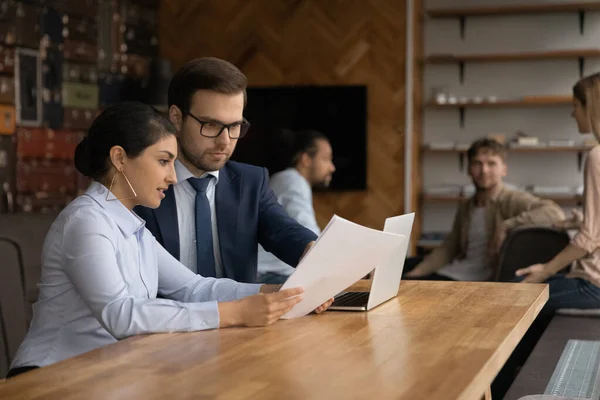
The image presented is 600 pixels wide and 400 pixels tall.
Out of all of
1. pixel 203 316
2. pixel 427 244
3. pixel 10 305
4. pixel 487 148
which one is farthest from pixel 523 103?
pixel 203 316

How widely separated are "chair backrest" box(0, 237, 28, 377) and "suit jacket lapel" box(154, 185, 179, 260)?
1282mm

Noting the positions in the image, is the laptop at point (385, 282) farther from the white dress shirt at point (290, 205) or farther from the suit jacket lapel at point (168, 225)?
the white dress shirt at point (290, 205)

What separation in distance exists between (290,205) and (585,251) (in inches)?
56.4

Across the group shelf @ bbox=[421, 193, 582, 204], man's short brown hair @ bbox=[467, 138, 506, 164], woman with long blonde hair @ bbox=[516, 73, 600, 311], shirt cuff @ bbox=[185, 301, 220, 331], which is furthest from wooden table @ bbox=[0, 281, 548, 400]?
shelf @ bbox=[421, 193, 582, 204]

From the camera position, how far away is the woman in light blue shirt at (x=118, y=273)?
1.78 meters

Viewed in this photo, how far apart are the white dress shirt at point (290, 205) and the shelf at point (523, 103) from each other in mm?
3004

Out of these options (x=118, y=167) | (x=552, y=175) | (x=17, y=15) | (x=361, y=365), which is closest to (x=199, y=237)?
(x=118, y=167)

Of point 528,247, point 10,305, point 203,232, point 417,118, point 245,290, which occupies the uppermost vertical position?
point 417,118

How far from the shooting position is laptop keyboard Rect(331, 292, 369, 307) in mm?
2102

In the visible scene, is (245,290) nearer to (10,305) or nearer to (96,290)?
(96,290)

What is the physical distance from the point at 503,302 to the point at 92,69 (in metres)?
5.16

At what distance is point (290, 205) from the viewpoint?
4.19m

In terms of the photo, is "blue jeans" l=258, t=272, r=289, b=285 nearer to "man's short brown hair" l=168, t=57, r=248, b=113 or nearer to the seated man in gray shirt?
the seated man in gray shirt

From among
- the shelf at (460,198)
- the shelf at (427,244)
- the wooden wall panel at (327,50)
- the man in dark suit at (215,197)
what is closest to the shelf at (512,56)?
the wooden wall panel at (327,50)
